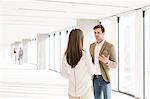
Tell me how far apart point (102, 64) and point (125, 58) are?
25046mm

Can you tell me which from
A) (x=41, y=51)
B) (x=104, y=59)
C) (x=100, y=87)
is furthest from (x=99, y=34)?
(x=41, y=51)

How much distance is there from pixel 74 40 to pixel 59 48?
1632 centimetres

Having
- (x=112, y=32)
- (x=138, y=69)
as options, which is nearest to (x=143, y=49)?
(x=138, y=69)

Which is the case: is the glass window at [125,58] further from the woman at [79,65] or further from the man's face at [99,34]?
the woman at [79,65]

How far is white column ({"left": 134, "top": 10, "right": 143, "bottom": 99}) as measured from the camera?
28.6 ft

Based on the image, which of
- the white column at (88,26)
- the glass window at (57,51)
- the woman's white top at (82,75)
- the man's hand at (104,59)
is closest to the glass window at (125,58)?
the white column at (88,26)

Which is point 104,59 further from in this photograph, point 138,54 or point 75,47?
point 138,54

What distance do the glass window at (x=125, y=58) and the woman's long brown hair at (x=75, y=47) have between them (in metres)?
6.00

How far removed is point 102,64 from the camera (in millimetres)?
4324

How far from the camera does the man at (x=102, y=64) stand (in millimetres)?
4289

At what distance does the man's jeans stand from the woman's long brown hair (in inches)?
30.9

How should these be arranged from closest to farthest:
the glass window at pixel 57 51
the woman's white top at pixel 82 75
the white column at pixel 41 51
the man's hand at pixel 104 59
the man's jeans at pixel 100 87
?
the woman's white top at pixel 82 75 → the man's hand at pixel 104 59 → the man's jeans at pixel 100 87 → the glass window at pixel 57 51 → the white column at pixel 41 51

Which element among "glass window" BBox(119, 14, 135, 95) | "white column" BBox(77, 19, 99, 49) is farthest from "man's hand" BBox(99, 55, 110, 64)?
"white column" BBox(77, 19, 99, 49)

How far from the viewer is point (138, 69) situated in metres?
8.90
